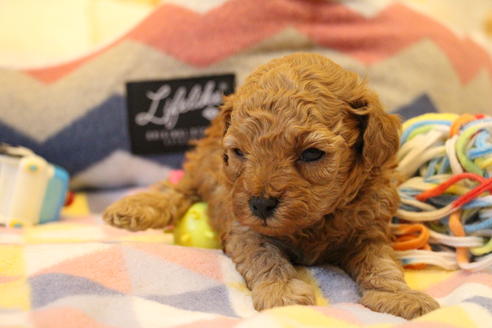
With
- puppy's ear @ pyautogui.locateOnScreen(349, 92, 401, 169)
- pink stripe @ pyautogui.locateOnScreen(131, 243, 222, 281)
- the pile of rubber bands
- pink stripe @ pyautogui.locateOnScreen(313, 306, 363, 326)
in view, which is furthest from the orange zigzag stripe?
pink stripe @ pyautogui.locateOnScreen(313, 306, 363, 326)

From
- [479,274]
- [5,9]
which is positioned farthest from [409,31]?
[5,9]

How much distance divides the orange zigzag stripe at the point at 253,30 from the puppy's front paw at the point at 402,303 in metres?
1.76

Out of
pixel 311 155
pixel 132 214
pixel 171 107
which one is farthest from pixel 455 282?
pixel 171 107

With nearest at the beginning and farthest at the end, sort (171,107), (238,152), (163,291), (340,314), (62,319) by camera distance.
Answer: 1. (62,319)
2. (340,314)
3. (163,291)
4. (238,152)
5. (171,107)

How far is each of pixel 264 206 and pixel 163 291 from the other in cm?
39

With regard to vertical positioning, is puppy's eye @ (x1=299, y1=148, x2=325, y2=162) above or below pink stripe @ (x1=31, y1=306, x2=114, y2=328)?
above

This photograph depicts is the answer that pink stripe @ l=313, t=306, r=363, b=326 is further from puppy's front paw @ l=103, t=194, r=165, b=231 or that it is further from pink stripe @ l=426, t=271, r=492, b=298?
puppy's front paw @ l=103, t=194, r=165, b=231

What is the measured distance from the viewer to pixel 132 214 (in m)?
2.18

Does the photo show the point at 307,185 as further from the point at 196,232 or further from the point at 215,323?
the point at 196,232

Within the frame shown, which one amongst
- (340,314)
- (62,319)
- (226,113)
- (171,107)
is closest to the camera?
(62,319)

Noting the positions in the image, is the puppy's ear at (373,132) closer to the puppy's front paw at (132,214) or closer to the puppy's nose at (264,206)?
the puppy's nose at (264,206)

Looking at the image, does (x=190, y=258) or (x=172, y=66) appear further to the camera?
(x=172, y=66)

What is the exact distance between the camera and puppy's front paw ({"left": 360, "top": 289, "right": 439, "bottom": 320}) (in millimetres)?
1638

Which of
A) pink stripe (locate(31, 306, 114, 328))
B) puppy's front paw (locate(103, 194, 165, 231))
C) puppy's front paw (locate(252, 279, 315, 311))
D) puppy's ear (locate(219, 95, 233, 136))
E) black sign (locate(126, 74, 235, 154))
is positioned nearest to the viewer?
pink stripe (locate(31, 306, 114, 328))
